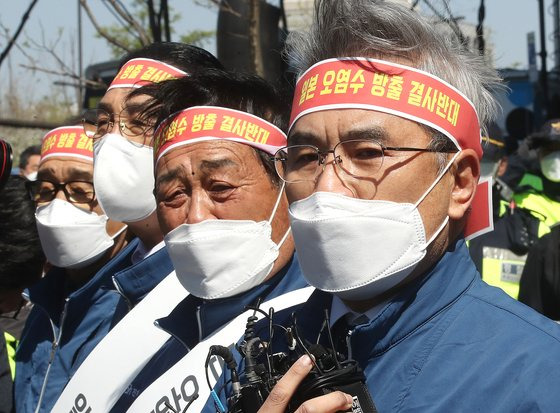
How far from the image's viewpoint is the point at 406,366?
180 centimetres

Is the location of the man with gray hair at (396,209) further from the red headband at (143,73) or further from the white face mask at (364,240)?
the red headband at (143,73)

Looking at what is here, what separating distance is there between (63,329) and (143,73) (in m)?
1.18

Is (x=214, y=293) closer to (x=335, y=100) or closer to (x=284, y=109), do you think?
(x=284, y=109)

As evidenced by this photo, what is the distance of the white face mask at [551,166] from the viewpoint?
18.9ft

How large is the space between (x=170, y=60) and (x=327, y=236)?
71.5 inches

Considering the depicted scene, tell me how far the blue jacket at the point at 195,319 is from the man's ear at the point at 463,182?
2.65 feet

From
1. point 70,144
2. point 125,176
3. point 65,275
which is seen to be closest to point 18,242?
point 65,275

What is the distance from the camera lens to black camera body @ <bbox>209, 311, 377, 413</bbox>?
1685 mm

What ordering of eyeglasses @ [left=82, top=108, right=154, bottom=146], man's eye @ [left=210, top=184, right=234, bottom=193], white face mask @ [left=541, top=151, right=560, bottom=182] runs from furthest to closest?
white face mask @ [left=541, top=151, right=560, bottom=182] → eyeglasses @ [left=82, top=108, right=154, bottom=146] → man's eye @ [left=210, top=184, right=234, bottom=193]

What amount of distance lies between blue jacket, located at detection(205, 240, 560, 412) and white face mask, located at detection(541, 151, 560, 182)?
4023 millimetres

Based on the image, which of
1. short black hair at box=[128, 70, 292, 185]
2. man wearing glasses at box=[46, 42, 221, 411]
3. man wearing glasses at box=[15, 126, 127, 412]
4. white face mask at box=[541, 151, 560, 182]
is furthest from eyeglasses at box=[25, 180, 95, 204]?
white face mask at box=[541, 151, 560, 182]

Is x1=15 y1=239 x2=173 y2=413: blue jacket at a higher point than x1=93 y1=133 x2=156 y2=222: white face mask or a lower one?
lower

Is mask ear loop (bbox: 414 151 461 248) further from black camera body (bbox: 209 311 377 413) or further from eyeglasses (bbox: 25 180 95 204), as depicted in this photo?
eyeglasses (bbox: 25 180 95 204)

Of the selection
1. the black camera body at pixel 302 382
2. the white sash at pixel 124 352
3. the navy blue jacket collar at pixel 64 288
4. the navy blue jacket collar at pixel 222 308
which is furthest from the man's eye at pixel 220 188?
the navy blue jacket collar at pixel 64 288
